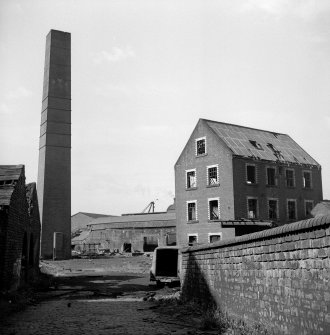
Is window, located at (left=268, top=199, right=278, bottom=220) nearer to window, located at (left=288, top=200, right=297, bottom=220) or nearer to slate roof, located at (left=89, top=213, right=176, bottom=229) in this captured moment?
window, located at (left=288, top=200, right=297, bottom=220)

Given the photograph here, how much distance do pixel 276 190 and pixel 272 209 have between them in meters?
1.75

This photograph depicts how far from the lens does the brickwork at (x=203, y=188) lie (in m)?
34.0

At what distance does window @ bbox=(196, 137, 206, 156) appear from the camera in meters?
37.3

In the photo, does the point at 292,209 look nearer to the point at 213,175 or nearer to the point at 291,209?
the point at 291,209

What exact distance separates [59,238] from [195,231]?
16260 millimetres

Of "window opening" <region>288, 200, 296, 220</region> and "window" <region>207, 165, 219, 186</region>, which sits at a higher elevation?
"window" <region>207, 165, 219, 186</region>

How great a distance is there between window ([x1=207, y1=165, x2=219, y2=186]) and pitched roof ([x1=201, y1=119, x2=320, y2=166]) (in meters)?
2.21

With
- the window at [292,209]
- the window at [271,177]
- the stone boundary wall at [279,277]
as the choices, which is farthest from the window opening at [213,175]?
the stone boundary wall at [279,277]

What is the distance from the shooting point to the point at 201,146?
37.6m

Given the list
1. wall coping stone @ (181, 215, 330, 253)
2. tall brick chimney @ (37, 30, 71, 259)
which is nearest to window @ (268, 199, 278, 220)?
tall brick chimney @ (37, 30, 71, 259)

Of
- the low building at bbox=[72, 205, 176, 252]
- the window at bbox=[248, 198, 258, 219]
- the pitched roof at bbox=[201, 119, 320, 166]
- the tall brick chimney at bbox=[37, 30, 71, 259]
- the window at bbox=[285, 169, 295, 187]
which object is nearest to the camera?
the window at bbox=[248, 198, 258, 219]

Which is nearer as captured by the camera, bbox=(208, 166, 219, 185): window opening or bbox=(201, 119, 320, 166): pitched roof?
bbox=(208, 166, 219, 185): window opening

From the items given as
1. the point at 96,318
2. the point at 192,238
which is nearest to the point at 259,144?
the point at 192,238

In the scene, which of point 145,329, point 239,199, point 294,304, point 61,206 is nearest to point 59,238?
point 61,206
